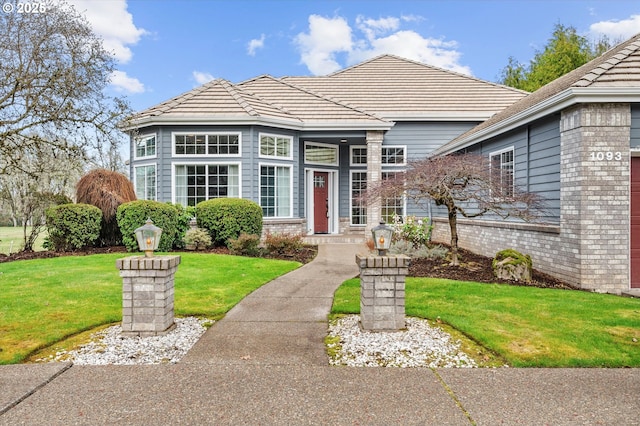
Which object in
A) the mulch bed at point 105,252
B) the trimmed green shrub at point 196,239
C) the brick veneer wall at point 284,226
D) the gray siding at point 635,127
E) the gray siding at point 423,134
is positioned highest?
the gray siding at point 423,134

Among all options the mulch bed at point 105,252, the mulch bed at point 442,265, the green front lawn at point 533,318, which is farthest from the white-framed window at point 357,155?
the green front lawn at point 533,318

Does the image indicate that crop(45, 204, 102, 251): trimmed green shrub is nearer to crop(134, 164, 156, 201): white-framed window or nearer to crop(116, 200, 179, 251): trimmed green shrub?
crop(116, 200, 179, 251): trimmed green shrub

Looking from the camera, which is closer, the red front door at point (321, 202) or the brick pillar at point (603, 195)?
the brick pillar at point (603, 195)

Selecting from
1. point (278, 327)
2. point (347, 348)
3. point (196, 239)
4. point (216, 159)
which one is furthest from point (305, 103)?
point (347, 348)

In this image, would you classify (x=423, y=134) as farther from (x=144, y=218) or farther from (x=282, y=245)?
(x=144, y=218)

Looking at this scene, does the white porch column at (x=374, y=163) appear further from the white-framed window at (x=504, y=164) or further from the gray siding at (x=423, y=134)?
the white-framed window at (x=504, y=164)

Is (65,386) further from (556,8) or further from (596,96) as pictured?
(556,8)

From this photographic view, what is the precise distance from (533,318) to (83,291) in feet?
22.8

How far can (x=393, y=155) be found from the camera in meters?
16.0

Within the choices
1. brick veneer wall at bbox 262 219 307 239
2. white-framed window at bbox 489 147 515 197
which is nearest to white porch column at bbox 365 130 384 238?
brick veneer wall at bbox 262 219 307 239

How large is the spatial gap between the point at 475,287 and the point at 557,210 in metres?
Result: 2.48

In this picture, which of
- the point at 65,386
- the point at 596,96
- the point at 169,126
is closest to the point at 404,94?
the point at 169,126

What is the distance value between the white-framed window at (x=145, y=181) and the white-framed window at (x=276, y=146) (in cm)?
346

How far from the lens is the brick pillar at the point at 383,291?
17.1ft
